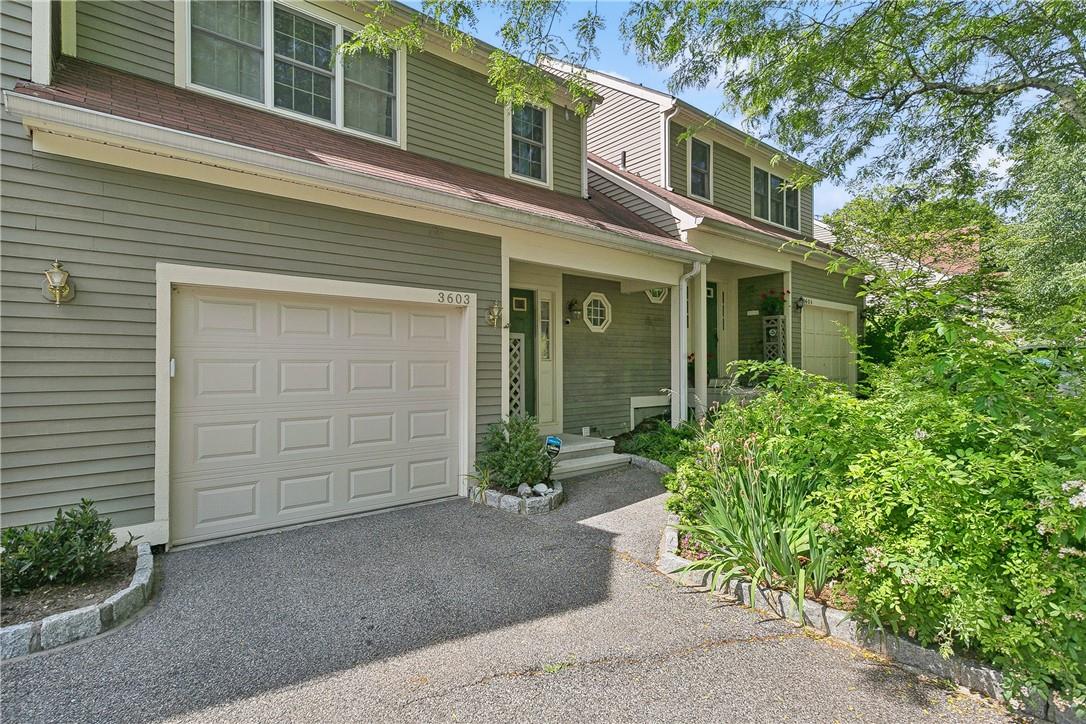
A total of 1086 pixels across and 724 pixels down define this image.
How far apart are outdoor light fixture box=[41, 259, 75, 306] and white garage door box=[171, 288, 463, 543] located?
2.29ft

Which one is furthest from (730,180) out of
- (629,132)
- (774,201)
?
(629,132)

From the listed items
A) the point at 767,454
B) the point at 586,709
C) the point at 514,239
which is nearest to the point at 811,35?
the point at 514,239

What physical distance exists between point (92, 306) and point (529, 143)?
5950mm

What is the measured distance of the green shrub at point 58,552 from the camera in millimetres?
3193

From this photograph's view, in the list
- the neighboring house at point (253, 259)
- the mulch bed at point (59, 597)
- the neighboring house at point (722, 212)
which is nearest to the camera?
the mulch bed at point (59, 597)

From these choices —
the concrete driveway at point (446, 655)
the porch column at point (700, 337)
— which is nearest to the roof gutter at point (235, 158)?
the concrete driveway at point (446, 655)

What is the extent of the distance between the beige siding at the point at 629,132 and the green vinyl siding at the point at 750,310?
3.25 meters

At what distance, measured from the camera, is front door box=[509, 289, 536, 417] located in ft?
25.8

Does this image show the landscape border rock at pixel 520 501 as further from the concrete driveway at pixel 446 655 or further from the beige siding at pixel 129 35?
the beige siding at pixel 129 35

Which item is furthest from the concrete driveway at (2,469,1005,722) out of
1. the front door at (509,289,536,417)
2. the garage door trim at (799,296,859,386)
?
the garage door trim at (799,296,859,386)

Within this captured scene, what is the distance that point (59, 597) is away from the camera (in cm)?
322

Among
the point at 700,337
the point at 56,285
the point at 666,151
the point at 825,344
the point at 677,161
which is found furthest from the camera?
the point at 825,344

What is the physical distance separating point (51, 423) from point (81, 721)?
2414mm

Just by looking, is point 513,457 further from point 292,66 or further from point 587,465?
point 292,66
